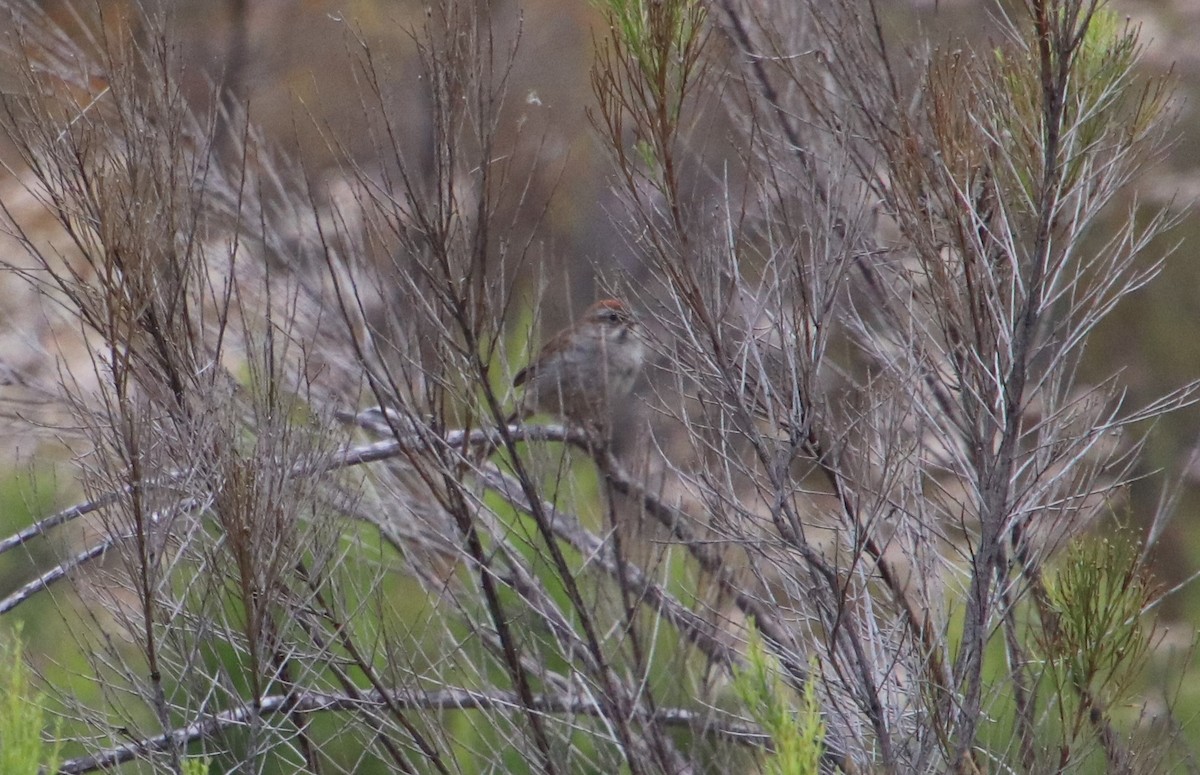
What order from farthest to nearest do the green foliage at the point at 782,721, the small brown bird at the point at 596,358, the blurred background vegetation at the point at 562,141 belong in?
the blurred background vegetation at the point at 562,141, the small brown bird at the point at 596,358, the green foliage at the point at 782,721

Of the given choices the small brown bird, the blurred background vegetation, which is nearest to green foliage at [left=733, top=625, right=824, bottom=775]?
the small brown bird

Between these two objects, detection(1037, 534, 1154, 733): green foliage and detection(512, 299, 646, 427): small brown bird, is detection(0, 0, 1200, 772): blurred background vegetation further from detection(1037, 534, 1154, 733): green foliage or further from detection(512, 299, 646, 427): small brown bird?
detection(1037, 534, 1154, 733): green foliage

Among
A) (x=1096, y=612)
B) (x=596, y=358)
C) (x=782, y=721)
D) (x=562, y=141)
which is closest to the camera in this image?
(x=782, y=721)

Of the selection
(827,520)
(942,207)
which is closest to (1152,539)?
(827,520)

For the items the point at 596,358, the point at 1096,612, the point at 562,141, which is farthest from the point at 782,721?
the point at 562,141

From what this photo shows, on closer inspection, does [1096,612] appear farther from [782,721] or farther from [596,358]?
[596,358]

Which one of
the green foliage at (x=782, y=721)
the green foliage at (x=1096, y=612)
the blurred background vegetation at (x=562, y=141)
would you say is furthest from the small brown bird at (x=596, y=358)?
the green foliage at (x=782, y=721)

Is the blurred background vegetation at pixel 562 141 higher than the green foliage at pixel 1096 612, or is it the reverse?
the blurred background vegetation at pixel 562 141

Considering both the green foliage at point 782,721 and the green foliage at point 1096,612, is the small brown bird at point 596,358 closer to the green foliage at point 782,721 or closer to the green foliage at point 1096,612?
the green foliage at point 1096,612

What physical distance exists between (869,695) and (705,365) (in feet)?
2.98

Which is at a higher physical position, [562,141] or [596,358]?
[562,141]

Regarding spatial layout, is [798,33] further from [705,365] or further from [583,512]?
[583,512]

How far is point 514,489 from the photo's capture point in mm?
4527

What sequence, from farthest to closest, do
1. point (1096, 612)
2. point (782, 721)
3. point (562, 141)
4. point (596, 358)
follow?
point (562, 141), point (596, 358), point (1096, 612), point (782, 721)
